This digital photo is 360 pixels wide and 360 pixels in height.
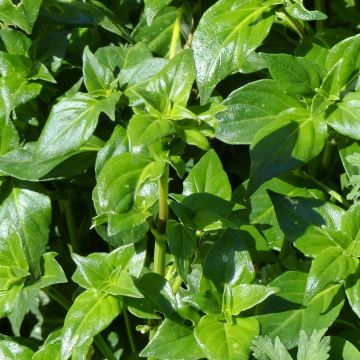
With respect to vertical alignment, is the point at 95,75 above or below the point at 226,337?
above

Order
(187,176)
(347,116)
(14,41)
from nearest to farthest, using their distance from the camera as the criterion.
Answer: (347,116)
(187,176)
(14,41)

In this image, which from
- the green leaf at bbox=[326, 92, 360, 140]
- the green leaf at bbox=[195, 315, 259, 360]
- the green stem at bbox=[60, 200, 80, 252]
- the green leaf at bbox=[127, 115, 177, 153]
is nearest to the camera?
the green leaf at bbox=[127, 115, 177, 153]

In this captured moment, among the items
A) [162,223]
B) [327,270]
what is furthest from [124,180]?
[327,270]

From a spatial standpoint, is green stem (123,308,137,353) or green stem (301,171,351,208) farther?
green stem (123,308,137,353)

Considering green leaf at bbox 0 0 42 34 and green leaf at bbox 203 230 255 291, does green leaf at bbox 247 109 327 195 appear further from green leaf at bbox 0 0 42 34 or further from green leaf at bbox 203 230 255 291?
green leaf at bbox 0 0 42 34

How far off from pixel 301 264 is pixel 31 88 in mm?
561

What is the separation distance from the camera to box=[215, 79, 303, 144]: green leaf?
142 cm

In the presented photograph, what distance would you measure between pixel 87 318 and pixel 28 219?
29 centimetres

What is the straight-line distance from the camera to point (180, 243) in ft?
4.16

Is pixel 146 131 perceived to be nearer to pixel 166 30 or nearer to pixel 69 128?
pixel 69 128

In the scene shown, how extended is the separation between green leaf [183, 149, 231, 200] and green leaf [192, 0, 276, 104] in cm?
11

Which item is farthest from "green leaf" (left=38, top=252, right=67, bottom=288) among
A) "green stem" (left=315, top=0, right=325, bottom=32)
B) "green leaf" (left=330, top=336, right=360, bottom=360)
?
"green stem" (left=315, top=0, right=325, bottom=32)

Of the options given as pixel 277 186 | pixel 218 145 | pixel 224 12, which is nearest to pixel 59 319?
pixel 218 145

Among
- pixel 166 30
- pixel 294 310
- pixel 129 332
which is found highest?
pixel 166 30
